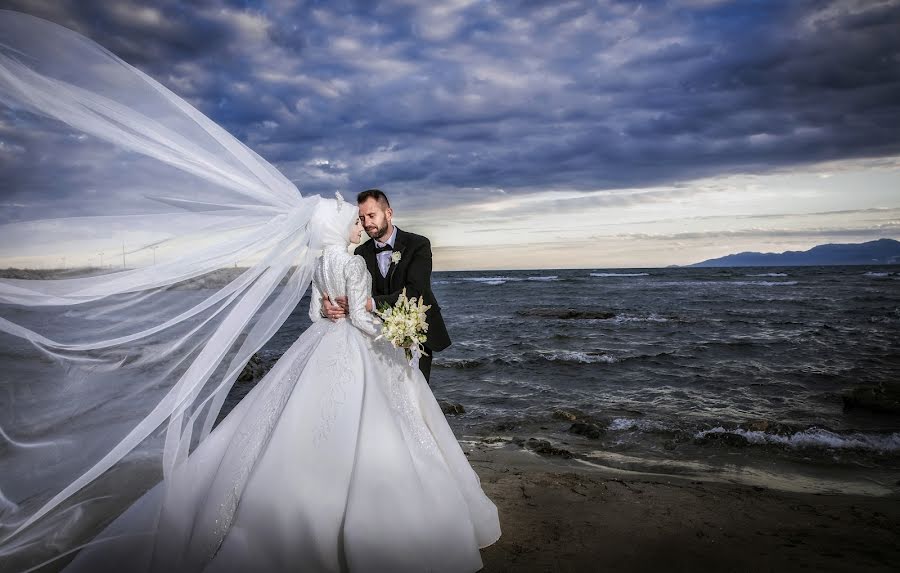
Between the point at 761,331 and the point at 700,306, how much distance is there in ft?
29.3

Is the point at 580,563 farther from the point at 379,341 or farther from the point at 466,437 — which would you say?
the point at 466,437

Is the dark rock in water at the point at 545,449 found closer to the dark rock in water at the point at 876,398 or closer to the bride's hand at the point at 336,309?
the bride's hand at the point at 336,309

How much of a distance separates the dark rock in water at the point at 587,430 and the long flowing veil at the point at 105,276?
482 centimetres

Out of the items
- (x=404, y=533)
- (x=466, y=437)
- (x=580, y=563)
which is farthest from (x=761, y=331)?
(x=404, y=533)

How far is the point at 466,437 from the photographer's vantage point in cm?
677

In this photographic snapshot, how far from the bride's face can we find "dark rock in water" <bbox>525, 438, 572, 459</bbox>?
3664 mm

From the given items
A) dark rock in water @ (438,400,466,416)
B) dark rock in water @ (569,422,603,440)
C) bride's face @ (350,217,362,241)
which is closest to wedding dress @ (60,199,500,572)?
bride's face @ (350,217,362,241)

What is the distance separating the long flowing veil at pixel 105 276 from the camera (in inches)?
106

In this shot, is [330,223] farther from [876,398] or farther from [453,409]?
[876,398]

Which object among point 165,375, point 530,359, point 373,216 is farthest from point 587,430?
point 530,359

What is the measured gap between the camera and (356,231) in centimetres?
376

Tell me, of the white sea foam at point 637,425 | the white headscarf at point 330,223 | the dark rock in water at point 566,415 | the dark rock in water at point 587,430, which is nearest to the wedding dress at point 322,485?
the white headscarf at point 330,223

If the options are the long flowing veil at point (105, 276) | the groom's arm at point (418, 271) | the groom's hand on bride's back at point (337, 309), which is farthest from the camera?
the groom's arm at point (418, 271)

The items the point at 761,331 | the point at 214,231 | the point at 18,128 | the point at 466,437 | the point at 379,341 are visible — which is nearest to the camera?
the point at 18,128
